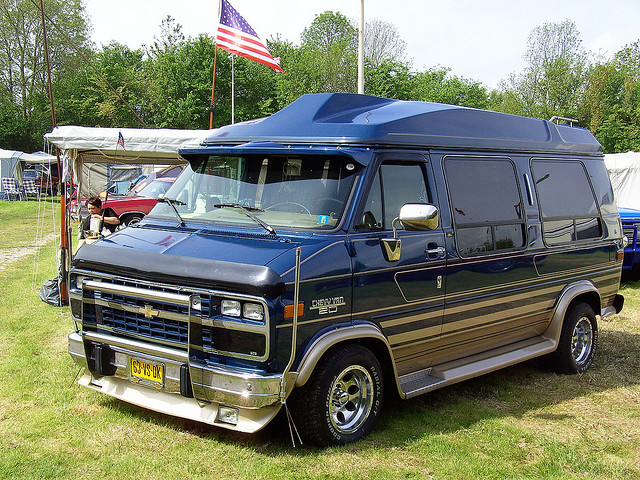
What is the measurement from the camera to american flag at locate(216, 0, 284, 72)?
15.0 meters

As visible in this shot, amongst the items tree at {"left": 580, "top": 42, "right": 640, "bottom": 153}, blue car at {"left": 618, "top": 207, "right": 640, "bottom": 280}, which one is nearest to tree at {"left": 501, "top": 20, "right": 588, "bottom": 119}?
tree at {"left": 580, "top": 42, "right": 640, "bottom": 153}

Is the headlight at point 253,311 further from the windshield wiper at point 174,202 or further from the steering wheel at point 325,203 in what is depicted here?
the windshield wiper at point 174,202

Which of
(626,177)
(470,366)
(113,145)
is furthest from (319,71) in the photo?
(470,366)

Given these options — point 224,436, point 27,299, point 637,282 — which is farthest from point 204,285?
point 637,282

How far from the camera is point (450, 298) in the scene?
18.7 feet

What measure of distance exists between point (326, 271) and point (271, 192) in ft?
3.24

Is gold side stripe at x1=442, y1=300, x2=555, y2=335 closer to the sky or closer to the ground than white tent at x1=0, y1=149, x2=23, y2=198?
closer to the ground

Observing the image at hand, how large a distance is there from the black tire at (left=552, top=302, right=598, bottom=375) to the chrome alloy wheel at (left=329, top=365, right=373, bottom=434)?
3.10 metres

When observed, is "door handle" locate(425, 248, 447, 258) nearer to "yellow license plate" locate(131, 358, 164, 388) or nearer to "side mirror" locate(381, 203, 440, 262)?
"side mirror" locate(381, 203, 440, 262)

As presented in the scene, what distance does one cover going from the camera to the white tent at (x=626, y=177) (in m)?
21.4

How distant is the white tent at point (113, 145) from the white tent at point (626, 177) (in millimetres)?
14807

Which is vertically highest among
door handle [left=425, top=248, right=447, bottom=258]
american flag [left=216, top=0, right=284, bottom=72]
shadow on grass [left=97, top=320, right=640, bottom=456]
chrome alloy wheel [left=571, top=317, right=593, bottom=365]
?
american flag [left=216, top=0, right=284, bottom=72]

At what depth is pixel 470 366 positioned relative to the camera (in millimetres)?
5996

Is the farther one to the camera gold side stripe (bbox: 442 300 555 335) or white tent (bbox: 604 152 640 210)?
white tent (bbox: 604 152 640 210)
